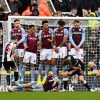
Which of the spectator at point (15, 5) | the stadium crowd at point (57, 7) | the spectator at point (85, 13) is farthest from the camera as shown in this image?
the spectator at point (15, 5)

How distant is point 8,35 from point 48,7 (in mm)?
4364

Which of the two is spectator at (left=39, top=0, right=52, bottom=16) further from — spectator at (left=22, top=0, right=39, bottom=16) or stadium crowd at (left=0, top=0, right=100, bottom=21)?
spectator at (left=22, top=0, right=39, bottom=16)

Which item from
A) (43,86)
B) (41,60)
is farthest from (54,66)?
(43,86)

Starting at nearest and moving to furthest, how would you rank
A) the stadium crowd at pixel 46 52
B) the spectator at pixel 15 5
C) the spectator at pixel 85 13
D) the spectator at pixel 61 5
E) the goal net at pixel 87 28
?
the stadium crowd at pixel 46 52 → the goal net at pixel 87 28 → the spectator at pixel 85 13 → the spectator at pixel 15 5 → the spectator at pixel 61 5

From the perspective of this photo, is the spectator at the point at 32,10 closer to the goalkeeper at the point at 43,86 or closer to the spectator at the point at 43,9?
the spectator at the point at 43,9

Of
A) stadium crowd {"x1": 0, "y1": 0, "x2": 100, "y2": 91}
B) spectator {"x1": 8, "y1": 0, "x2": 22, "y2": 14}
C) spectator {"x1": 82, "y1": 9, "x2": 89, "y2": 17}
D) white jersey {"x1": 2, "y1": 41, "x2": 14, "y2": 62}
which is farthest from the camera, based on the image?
spectator {"x1": 8, "y1": 0, "x2": 22, "y2": 14}

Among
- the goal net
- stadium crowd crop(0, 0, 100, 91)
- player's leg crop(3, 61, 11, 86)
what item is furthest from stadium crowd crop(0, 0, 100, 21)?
player's leg crop(3, 61, 11, 86)

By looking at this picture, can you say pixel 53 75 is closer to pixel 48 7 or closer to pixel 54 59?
pixel 54 59

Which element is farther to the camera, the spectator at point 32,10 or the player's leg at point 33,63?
the spectator at point 32,10

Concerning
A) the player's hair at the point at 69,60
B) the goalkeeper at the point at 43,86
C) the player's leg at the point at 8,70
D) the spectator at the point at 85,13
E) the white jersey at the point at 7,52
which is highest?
the spectator at the point at 85,13

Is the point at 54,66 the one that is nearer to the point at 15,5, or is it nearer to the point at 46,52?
the point at 46,52

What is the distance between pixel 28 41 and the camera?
578 inches

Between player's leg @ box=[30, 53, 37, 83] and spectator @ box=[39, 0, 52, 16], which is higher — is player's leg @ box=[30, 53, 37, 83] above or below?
below

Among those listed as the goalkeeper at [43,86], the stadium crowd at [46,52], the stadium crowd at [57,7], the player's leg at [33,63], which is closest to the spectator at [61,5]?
the stadium crowd at [57,7]
